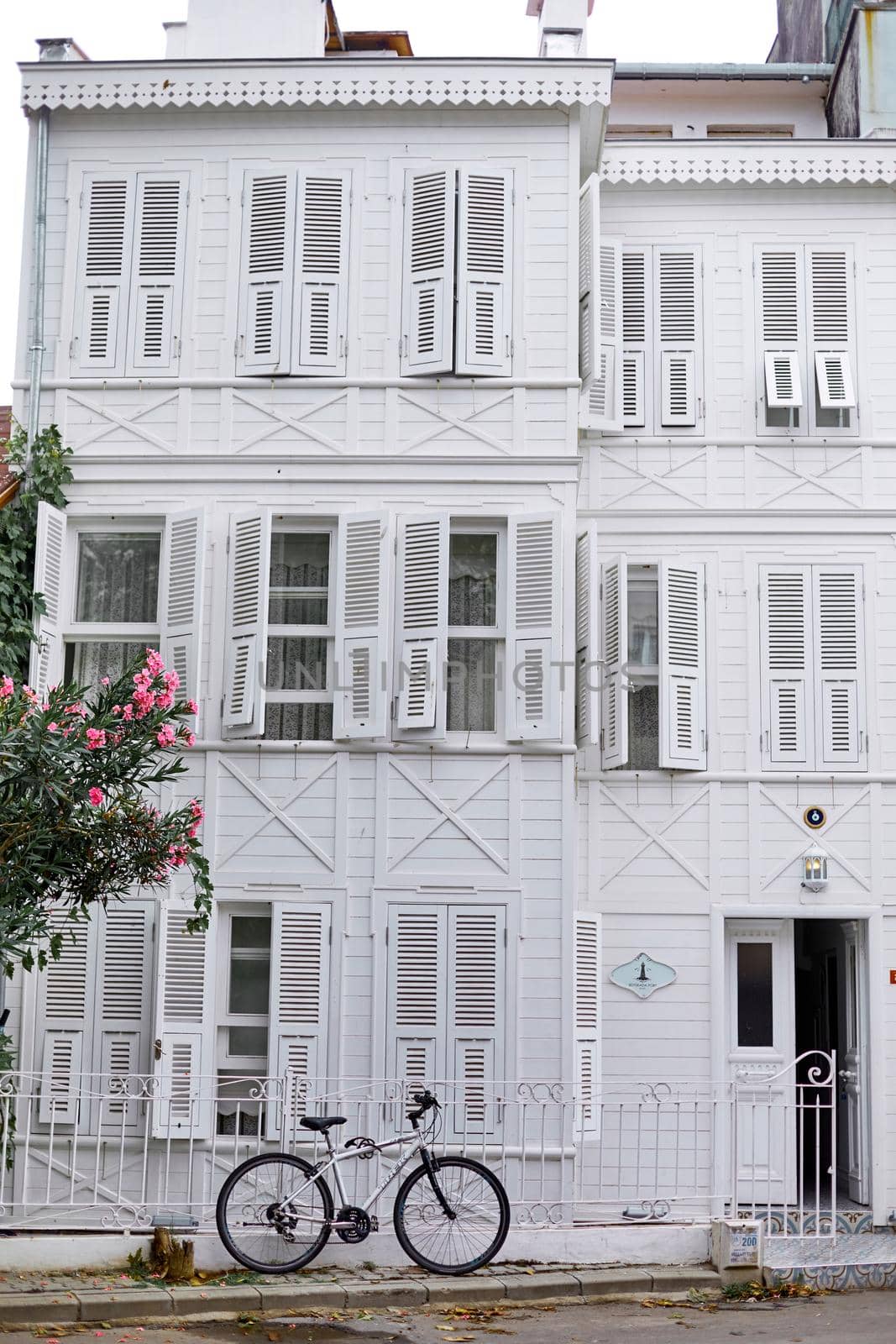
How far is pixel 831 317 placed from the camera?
13.4m

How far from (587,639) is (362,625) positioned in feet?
6.33

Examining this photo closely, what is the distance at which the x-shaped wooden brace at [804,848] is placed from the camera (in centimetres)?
1265

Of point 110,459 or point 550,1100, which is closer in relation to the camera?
point 550,1100

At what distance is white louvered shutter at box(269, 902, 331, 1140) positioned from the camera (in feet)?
36.8

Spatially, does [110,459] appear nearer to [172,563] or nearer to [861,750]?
[172,563]

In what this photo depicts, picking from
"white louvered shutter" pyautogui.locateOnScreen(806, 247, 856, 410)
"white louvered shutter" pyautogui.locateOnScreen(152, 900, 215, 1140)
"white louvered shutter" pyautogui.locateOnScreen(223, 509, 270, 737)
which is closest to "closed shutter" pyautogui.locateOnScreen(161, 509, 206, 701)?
"white louvered shutter" pyautogui.locateOnScreen(223, 509, 270, 737)

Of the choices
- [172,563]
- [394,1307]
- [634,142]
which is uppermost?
[634,142]

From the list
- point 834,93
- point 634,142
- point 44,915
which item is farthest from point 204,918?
point 834,93

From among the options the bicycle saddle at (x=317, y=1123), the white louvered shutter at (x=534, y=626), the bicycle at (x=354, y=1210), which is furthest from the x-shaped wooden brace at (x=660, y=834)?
the bicycle saddle at (x=317, y=1123)

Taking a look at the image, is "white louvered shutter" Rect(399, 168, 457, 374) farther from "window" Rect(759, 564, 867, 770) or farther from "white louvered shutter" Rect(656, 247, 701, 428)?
"window" Rect(759, 564, 867, 770)

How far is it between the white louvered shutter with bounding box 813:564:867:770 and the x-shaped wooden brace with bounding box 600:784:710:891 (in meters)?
1.12

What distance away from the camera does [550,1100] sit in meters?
11.0

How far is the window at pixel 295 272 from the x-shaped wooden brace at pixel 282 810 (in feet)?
10.2

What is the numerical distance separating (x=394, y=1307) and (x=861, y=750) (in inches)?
241
